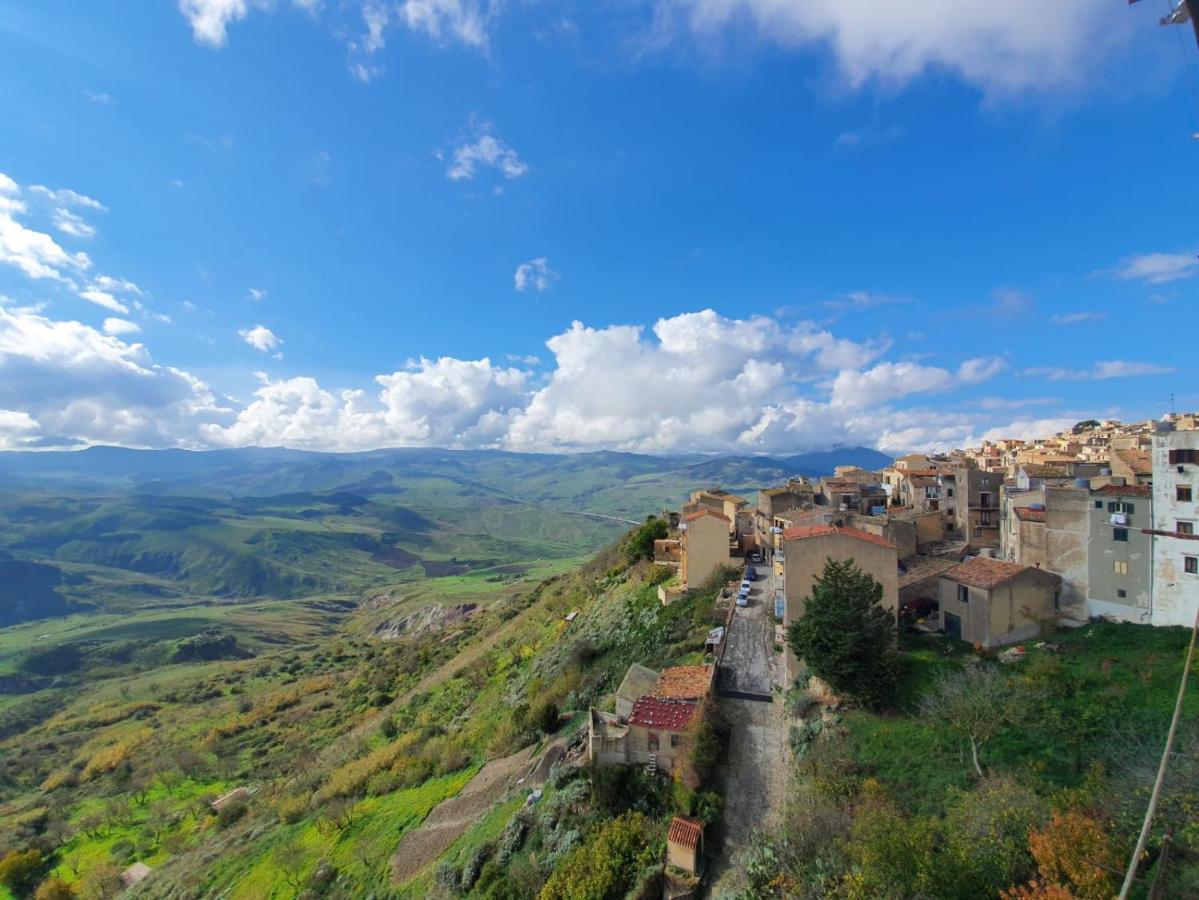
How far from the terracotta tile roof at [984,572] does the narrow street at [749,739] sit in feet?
35.2

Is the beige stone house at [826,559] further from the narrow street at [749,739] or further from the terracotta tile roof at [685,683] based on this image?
the terracotta tile roof at [685,683]

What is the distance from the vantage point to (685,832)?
18625mm

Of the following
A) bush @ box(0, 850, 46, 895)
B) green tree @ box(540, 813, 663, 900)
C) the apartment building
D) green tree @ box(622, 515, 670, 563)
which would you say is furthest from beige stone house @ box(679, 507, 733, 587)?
bush @ box(0, 850, 46, 895)

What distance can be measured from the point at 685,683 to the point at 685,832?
27.8ft

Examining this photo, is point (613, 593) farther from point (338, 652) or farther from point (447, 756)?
point (338, 652)

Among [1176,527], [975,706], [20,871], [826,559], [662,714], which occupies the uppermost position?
[1176,527]

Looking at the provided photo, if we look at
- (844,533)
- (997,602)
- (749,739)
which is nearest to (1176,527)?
(997,602)

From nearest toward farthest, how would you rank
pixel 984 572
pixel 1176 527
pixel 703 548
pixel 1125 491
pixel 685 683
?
1. pixel 685 683
2. pixel 1176 527
3. pixel 1125 491
4. pixel 984 572
5. pixel 703 548

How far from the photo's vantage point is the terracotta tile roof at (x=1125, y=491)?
94.5 ft

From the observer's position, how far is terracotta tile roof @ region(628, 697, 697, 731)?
22.5 m

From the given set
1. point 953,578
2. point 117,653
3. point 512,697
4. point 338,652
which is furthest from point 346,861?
point 117,653

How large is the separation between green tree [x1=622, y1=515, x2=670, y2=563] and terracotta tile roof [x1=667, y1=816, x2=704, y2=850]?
120 ft

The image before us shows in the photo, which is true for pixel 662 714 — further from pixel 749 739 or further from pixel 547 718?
pixel 547 718

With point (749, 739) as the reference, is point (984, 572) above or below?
above
